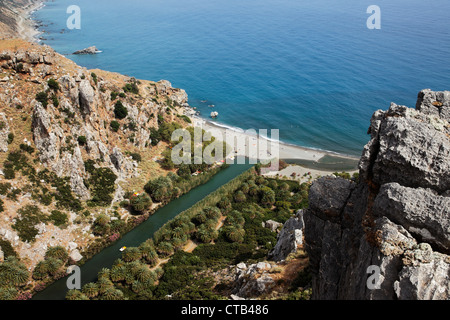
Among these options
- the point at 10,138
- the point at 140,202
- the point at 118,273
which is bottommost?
the point at 118,273

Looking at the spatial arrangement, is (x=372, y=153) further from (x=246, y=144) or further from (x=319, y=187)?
(x=246, y=144)

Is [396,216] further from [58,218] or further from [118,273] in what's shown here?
[58,218]

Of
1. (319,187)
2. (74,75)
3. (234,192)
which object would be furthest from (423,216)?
(74,75)

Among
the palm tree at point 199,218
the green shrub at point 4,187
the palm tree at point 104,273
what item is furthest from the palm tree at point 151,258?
the green shrub at point 4,187

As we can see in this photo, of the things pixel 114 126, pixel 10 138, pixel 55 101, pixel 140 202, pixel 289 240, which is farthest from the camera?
pixel 114 126

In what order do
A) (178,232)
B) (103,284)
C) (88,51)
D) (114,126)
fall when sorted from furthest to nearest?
1. (88,51)
2. (114,126)
3. (178,232)
4. (103,284)

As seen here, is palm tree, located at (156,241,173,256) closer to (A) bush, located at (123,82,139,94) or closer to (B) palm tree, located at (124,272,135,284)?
(B) palm tree, located at (124,272,135,284)

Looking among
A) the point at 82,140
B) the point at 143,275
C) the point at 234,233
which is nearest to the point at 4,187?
the point at 82,140
